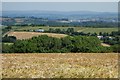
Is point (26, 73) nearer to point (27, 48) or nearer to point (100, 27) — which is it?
point (27, 48)

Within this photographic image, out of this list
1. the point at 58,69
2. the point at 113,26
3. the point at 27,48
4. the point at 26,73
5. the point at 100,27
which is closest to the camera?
the point at 26,73

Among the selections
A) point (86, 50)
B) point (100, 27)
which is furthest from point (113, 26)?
point (86, 50)

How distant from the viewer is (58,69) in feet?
37.8

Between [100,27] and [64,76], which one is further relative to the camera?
[100,27]

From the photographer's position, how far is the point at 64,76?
10.2m

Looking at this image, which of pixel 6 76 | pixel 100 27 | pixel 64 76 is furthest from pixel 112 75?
pixel 100 27

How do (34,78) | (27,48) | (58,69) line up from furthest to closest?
(27,48), (58,69), (34,78)

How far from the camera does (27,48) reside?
27.0 metres

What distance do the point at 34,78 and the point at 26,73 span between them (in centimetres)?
83

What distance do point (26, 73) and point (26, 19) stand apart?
6800cm

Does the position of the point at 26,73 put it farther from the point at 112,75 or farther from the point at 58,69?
the point at 112,75

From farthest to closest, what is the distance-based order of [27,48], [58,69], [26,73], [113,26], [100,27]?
[100,27], [113,26], [27,48], [58,69], [26,73]

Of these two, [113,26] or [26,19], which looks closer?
[113,26]

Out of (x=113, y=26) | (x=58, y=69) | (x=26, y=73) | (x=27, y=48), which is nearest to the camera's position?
(x=26, y=73)
